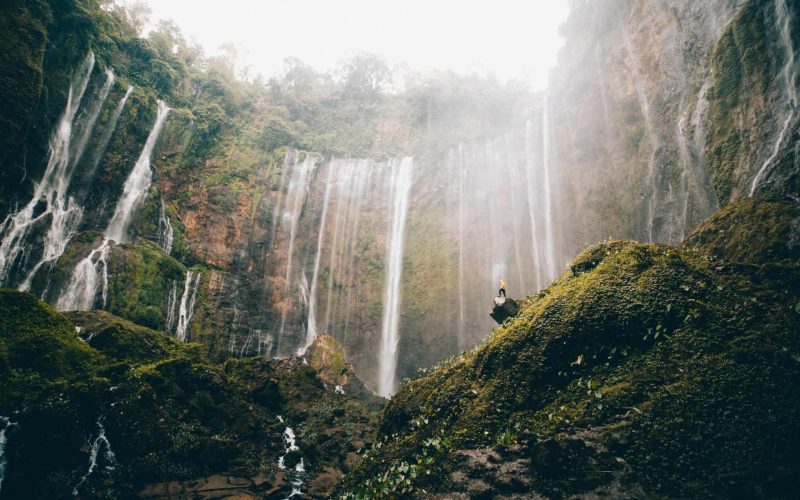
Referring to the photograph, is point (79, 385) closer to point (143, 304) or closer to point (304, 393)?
point (304, 393)

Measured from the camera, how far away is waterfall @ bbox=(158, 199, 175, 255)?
19141 mm

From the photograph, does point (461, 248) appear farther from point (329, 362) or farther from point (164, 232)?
point (164, 232)

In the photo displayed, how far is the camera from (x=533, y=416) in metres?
5.01

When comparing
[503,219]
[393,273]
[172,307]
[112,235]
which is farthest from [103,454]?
[503,219]

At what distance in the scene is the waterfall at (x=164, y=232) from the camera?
1914cm

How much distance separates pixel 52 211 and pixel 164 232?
13.9 ft

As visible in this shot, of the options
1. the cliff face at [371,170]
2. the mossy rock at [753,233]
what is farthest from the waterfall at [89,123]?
the mossy rock at [753,233]

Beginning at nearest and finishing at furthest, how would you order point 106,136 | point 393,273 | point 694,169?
1. point 694,169
2. point 106,136
3. point 393,273

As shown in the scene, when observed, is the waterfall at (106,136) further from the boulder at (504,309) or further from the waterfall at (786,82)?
the waterfall at (786,82)

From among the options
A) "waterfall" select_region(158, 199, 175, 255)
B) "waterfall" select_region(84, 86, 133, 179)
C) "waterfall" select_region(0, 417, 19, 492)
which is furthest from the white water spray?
"waterfall" select_region(0, 417, 19, 492)

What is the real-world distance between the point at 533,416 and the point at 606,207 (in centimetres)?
1506

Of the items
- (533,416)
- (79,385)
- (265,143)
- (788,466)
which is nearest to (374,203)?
(265,143)

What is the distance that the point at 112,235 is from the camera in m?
17.8

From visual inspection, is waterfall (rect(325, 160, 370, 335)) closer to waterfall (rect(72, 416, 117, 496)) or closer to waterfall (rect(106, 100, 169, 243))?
waterfall (rect(106, 100, 169, 243))
